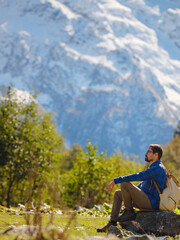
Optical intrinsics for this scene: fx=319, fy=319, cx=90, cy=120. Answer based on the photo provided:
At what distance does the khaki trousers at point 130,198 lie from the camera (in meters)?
7.70

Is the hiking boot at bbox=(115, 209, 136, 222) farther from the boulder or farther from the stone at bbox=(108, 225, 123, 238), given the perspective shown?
the stone at bbox=(108, 225, 123, 238)

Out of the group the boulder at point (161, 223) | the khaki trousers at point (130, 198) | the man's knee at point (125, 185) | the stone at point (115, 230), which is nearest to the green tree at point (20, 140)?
the khaki trousers at point (130, 198)

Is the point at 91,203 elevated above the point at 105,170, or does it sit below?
below

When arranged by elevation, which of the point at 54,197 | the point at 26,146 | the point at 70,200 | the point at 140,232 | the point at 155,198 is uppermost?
the point at 54,197

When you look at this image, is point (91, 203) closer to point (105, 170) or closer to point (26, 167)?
point (105, 170)

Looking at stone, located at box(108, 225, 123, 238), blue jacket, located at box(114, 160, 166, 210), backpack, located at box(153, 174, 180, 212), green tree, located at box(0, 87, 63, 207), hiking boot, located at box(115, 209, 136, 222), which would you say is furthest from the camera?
green tree, located at box(0, 87, 63, 207)

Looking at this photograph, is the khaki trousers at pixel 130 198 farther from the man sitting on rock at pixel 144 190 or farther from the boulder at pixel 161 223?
the boulder at pixel 161 223

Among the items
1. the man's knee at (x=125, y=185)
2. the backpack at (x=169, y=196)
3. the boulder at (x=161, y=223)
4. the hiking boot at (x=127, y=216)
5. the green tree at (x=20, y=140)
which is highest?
the backpack at (x=169, y=196)

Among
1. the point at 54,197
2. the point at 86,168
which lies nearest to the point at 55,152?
the point at 86,168

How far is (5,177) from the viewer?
25047 millimetres

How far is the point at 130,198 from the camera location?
7832 millimetres

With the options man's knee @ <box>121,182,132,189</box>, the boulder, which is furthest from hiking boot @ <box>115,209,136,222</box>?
man's knee @ <box>121,182,132,189</box>

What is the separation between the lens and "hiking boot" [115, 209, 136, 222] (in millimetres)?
7797

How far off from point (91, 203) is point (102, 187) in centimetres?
202
